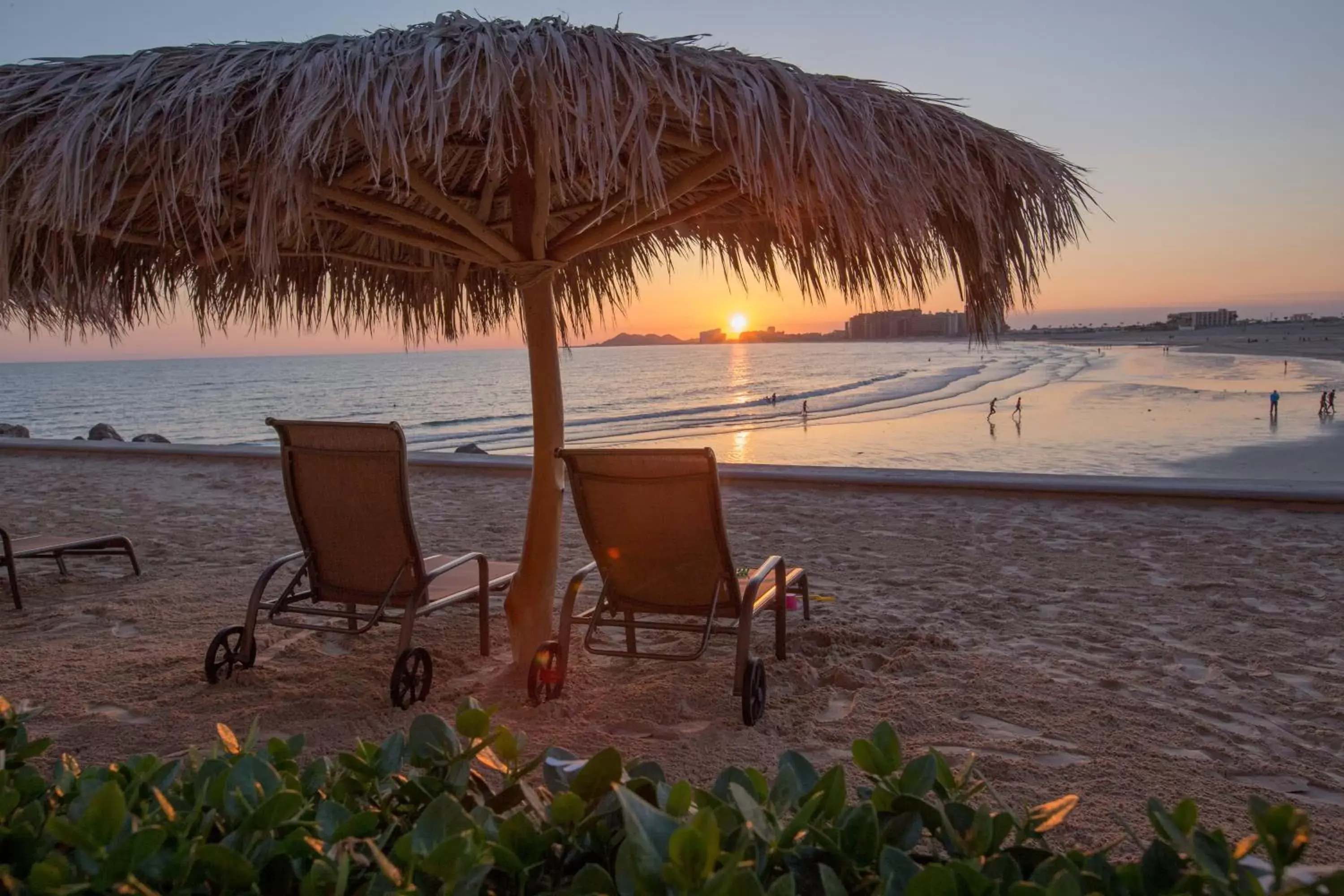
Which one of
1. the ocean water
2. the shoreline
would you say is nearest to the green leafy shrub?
the ocean water

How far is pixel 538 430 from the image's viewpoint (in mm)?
3439

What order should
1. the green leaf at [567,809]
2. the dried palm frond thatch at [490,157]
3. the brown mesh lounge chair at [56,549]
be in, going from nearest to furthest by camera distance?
the green leaf at [567,809] < the dried palm frond thatch at [490,157] < the brown mesh lounge chair at [56,549]

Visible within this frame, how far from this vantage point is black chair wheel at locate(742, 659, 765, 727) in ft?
9.25

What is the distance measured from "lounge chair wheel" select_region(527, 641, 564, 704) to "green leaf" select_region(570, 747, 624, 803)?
6.54 ft

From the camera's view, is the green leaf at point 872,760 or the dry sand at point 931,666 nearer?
the green leaf at point 872,760

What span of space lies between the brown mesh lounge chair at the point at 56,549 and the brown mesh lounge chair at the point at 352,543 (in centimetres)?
151

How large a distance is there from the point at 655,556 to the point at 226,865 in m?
2.29

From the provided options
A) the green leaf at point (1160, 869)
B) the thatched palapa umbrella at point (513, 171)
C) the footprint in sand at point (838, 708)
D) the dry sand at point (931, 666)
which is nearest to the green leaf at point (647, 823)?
the green leaf at point (1160, 869)

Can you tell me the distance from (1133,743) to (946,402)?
97.8 ft

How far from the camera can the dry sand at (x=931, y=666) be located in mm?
2637

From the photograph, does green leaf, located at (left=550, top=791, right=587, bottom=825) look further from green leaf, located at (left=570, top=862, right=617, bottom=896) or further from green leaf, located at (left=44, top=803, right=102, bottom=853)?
green leaf, located at (left=44, top=803, right=102, bottom=853)

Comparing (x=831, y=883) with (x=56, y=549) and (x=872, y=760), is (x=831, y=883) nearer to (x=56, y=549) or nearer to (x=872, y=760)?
(x=872, y=760)

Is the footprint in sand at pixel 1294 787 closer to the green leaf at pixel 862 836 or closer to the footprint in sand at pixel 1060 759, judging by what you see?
the footprint in sand at pixel 1060 759

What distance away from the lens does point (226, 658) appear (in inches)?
129
